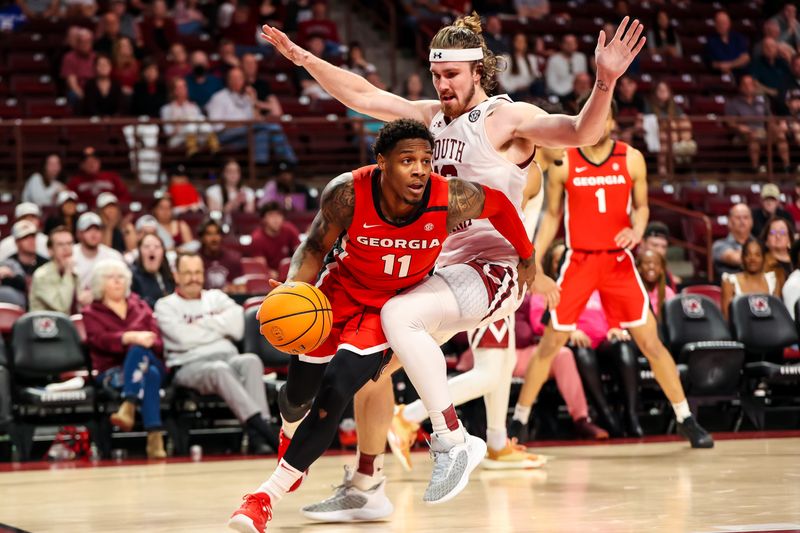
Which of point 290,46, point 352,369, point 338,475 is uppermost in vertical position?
point 290,46

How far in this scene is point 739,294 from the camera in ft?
33.3

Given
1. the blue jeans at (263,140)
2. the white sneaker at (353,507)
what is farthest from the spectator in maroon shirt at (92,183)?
the white sneaker at (353,507)

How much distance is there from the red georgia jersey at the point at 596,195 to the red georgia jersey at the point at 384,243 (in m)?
3.17

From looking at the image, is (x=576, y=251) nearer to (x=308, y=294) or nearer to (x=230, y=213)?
(x=308, y=294)

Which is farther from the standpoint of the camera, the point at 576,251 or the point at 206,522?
the point at 576,251

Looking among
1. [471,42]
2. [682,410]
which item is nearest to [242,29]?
[682,410]

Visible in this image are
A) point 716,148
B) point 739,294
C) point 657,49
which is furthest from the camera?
point 657,49

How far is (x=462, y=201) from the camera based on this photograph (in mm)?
4992

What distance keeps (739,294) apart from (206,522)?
608 centimetres

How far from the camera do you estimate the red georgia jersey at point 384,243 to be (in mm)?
4867

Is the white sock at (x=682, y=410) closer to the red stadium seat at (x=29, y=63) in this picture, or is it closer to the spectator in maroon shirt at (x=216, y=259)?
the spectator in maroon shirt at (x=216, y=259)

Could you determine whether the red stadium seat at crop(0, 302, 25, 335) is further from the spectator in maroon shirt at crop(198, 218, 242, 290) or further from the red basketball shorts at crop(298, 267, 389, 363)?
the red basketball shorts at crop(298, 267, 389, 363)

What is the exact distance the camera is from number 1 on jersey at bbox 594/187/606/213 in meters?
8.09

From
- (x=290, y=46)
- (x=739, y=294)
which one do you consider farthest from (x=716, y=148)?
(x=290, y=46)
